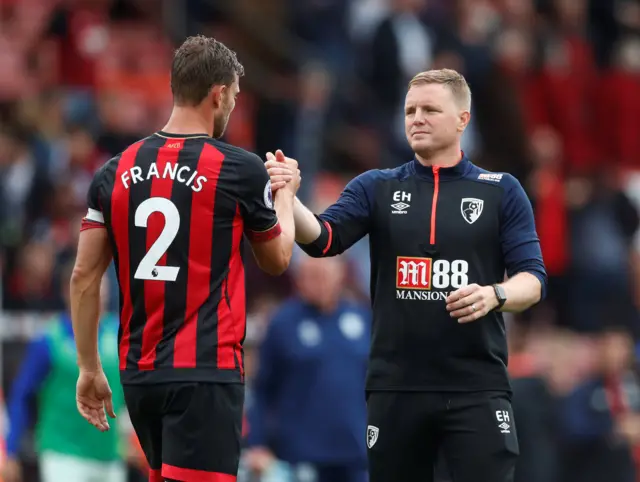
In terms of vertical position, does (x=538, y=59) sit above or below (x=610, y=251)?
above

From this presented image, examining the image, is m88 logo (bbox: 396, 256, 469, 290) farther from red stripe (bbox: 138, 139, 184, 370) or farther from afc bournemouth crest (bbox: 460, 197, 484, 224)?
red stripe (bbox: 138, 139, 184, 370)

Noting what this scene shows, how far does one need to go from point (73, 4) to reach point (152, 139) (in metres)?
10.3

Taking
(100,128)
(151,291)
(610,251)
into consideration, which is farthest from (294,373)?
(610,251)

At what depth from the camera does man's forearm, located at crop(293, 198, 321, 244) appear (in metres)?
6.31

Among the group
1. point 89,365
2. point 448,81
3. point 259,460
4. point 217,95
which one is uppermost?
point 448,81

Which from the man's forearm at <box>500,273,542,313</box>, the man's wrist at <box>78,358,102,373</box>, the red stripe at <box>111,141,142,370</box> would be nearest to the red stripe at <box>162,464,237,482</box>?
the red stripe at <box>111,141,142,370</box>

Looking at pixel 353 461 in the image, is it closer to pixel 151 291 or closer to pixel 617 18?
pixel 151 291

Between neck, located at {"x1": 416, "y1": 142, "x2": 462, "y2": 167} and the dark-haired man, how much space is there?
1.01 meters

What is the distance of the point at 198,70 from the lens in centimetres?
581

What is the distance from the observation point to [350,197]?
6.59 metres

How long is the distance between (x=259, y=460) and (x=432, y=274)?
3.42 m

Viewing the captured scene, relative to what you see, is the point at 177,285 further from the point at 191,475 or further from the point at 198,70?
the point at 198,70

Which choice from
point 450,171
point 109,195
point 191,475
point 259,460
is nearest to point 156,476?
point 191,475

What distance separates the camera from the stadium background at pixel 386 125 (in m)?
12.8
